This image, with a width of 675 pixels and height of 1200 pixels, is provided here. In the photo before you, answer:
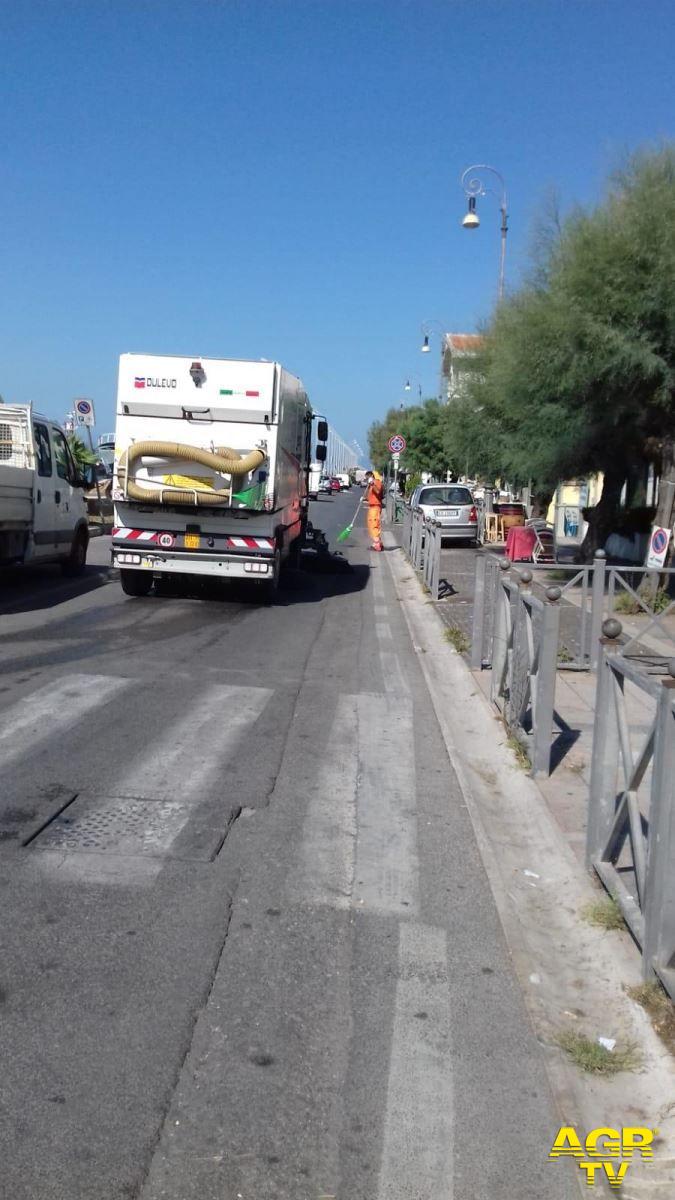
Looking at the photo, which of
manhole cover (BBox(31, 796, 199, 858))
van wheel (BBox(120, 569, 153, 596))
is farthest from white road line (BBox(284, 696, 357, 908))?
van wheel (BBox(120, 569, 153, 596))

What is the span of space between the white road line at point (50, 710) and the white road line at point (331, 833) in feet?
6.39

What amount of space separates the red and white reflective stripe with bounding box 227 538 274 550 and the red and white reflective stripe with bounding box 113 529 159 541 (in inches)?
40.9

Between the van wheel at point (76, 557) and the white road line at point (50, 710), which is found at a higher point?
the van wheel at point (76, 557)

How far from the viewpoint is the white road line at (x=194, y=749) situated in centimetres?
645

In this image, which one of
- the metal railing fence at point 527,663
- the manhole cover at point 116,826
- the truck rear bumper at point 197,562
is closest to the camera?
the manhole cover at point 116,826

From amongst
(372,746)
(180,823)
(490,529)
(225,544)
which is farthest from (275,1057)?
(490,529)

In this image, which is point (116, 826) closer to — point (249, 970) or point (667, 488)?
point (249, 970)

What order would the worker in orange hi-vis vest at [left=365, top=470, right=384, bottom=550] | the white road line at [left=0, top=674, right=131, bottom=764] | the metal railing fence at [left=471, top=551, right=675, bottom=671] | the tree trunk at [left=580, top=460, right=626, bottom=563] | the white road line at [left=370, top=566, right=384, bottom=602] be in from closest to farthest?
the white road line at [left=0, top=674, right=131, bottom=764] → the metal railing fence at [left=471, top=551, right=675, bottom=671] → the white road line at [left=370, top=566, right=384, bottom=602] → the tree trunk at [left=580, top=460, right=626, bottom=563] → the worker in orange hi-vis vest at [left=365, top=470, right=384, bottom=550]

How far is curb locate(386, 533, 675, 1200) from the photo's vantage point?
347 centimetres

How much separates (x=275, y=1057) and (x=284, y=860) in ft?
5.88

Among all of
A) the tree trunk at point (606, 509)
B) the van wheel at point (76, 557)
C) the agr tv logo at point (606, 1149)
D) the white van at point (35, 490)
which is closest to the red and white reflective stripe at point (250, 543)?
the white van at point (35, 490)

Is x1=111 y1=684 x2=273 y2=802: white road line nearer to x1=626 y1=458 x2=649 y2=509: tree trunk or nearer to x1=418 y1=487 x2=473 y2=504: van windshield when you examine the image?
x1=626 y1=458 x2=649 y2=509: tree trunk

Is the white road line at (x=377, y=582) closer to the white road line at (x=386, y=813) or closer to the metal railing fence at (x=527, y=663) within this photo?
the metal railing fence at (x=527, y=663)

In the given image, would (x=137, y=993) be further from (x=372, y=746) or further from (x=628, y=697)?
(x=372, y=746)
